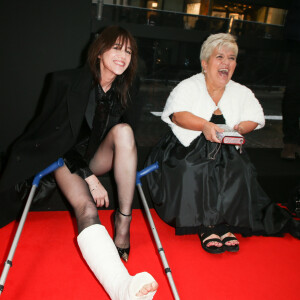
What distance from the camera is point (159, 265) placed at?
1.99 metres

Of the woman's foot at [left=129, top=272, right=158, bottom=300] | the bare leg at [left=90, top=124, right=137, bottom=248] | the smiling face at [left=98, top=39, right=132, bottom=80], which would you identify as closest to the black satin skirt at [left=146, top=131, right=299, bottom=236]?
the bare leg at [left=90, top=124, right=137, bottom=248]

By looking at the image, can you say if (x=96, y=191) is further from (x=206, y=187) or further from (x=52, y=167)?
(x=206, y=187)

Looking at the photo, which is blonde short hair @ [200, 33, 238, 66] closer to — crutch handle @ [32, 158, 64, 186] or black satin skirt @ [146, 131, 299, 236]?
black satin skirt @ [146, 131, 299, 236]

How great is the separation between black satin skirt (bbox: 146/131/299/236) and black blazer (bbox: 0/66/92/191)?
715mm

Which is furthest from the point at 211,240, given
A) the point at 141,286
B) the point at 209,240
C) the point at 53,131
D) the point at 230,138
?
the point at 53,131

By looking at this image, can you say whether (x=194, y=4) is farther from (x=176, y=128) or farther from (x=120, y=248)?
(x=120, y=248)

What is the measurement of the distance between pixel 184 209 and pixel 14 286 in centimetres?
111

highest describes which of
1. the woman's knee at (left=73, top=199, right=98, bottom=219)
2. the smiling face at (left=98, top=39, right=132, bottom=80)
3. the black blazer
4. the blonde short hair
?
the blonde short hair

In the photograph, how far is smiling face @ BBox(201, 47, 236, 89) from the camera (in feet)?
7.07

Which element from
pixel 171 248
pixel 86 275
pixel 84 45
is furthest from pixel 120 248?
pixel 84 45

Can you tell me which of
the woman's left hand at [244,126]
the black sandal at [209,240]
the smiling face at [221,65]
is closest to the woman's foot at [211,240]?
the black sandal at [209,240]

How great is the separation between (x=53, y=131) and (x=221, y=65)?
46.6 inches

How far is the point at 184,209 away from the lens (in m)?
2.18

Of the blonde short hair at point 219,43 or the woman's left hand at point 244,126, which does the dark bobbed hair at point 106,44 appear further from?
the woman's left hand at point 244,126
